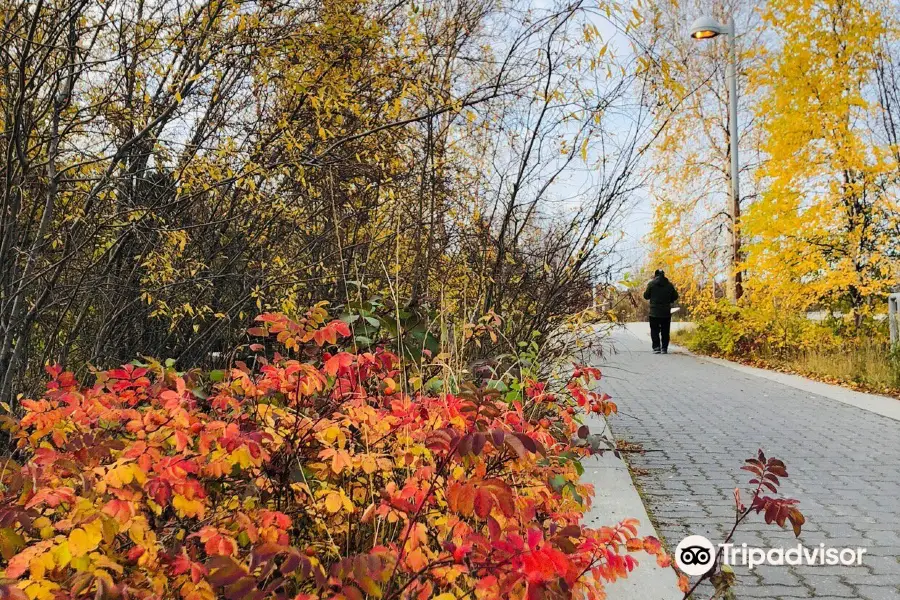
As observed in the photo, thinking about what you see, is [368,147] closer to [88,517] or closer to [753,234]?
[88,517]

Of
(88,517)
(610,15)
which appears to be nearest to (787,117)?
(610,15)

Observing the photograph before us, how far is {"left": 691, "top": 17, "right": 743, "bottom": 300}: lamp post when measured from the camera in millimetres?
11312

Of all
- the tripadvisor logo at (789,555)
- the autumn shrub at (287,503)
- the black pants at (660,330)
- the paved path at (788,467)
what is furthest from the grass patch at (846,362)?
the autumn shrub at (287,503)

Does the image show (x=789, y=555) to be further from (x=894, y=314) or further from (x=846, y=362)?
(x=894, y=314)

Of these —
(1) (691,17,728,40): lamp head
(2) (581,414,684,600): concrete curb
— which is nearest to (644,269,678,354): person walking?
→ (1) (691,17,728,40): lamp head

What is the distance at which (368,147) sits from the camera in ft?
14.8

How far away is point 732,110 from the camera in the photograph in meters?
13.1

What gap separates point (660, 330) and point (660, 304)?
0.74 meters

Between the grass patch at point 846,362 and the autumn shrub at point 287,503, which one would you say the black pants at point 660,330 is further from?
the autumn shrub at point 287,503

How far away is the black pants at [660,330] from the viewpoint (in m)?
13.9

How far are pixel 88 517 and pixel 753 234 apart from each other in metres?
11.3

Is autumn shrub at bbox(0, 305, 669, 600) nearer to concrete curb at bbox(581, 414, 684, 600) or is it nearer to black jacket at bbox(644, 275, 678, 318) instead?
concrete curb at bbox(581, 414, 684, 600)

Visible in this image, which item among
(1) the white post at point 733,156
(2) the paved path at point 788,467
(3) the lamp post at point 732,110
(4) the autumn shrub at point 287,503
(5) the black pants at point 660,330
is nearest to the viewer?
(4) the autumn shrub at point 287,503

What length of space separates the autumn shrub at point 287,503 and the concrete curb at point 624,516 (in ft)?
1.83
